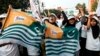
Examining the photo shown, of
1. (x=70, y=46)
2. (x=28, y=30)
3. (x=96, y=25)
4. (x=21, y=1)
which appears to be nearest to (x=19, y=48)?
(x=28, y=30)

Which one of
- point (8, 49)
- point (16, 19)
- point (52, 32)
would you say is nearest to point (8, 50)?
point (8, 49)

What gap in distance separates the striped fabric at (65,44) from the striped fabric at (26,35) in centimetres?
35

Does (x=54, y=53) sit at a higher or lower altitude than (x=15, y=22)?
lower

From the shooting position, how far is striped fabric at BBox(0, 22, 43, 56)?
32.6 feet

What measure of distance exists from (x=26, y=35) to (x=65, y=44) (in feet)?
3.98

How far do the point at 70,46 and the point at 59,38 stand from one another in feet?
1.50

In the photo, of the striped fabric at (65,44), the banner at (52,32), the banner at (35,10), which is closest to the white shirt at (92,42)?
the striped fabric at (65,44)

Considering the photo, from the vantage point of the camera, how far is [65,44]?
A: 10.8m

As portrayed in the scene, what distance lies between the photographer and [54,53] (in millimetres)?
10594

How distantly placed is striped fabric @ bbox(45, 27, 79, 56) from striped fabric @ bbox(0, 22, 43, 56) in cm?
35

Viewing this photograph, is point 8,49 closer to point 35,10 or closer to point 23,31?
point 23,31

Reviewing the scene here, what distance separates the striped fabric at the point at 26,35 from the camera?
994 cm

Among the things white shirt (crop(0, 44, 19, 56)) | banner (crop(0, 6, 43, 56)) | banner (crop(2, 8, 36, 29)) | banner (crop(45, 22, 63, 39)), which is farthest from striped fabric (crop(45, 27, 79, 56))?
white shirt (crop(0, 44, 19, 56))

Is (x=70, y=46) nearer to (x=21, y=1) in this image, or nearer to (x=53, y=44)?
(x=53, y=44)
